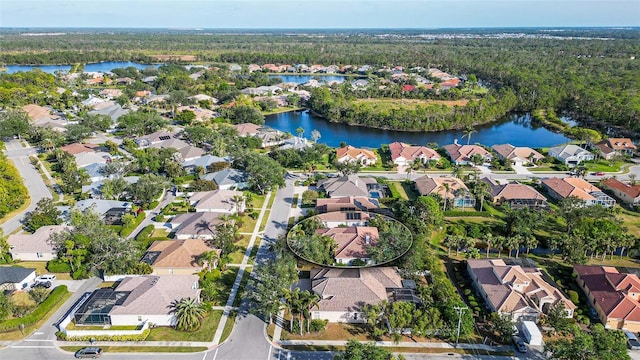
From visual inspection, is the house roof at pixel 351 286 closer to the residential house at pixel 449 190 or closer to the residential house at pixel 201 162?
the residential house at pixel 449 190

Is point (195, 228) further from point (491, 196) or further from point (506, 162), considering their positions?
point (506, 162)

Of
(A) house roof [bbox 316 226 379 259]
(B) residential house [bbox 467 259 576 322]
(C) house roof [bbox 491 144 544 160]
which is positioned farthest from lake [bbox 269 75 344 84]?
(B) residential house [bbox 467 259 576 322]

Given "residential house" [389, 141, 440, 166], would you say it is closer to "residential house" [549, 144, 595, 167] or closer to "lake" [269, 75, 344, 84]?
"residential house" [549, 144, 595, 167]

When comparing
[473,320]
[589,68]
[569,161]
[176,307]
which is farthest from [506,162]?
[589,68]

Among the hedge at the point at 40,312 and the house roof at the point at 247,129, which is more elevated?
the house roof at the point at 247,129

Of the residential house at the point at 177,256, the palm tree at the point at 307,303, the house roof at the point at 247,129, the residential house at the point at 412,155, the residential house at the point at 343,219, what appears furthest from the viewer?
the house roof at the point at 247,129

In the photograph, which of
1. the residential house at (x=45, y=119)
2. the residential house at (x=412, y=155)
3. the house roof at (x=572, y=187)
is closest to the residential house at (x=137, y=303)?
the residential house at (x=412, y=155)

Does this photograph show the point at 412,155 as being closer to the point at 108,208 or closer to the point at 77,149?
the point at 108,208
